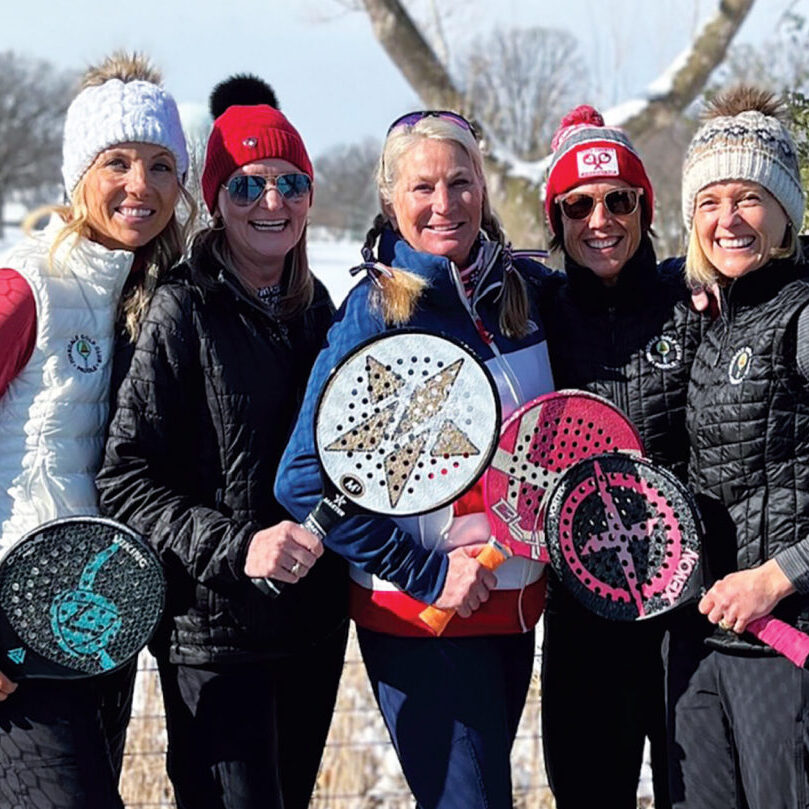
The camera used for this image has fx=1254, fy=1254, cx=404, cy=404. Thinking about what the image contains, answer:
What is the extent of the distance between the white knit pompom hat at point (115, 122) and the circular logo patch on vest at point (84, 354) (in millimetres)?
468

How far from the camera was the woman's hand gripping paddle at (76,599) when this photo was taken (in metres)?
2.88

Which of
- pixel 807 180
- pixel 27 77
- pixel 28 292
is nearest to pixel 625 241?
pixel 807 180

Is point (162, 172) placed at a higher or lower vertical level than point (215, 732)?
higher

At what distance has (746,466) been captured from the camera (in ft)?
9.52

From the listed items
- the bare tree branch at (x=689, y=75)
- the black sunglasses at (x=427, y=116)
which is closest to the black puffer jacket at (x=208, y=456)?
the black sunglasses at (x=427, y=116)

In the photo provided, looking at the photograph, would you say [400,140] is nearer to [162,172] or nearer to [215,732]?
[162,172]

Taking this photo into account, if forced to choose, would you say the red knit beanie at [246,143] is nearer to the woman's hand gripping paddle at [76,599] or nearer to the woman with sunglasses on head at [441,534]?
the woman with sunglasses on head at [441,534]

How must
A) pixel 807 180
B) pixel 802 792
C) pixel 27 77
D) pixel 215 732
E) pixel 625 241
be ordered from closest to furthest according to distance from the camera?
1. pixel 802 792
2. pixel 215 732
3. pixel 625 241
4. pixel 807 180
5. pixel 27 77

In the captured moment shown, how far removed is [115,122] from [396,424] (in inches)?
42.5

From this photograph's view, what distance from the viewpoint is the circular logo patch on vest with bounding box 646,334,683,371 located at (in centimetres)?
316

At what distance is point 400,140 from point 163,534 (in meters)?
1.14

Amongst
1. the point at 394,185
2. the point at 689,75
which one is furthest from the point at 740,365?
the point at 689,75

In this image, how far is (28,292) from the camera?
2953 mm

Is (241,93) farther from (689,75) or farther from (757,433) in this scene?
(689,75)
